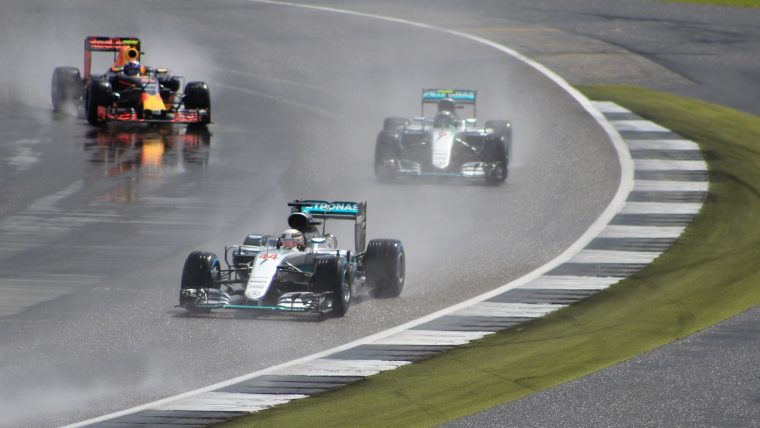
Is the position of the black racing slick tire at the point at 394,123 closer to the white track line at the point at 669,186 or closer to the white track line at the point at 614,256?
the white track line at the point at 669,186

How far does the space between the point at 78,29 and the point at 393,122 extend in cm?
2109

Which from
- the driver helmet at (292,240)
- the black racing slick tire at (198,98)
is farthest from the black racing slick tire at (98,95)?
the driver helmet at (292,240)

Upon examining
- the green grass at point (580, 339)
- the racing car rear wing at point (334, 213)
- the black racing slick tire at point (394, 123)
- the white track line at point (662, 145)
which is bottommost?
the green grass at point (580, 339)

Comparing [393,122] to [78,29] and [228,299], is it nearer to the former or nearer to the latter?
[228,299]

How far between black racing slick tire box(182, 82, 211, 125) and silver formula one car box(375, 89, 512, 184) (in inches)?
231

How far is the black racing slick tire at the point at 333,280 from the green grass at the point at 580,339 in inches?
68.2

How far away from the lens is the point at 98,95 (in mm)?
31422

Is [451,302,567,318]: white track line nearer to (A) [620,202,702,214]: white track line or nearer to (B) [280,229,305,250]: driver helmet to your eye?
(B) [280,229,305,250]: driver helmet

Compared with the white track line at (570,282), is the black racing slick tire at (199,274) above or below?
above

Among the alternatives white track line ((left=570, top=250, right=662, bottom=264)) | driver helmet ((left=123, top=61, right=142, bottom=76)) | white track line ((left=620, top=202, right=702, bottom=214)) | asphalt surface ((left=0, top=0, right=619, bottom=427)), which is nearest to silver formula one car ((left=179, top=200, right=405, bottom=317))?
asphalt surface ((left=0, top=0, right=619, bottom=427))

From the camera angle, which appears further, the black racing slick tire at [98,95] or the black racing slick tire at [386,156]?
the black racing slick tire at [98,95]

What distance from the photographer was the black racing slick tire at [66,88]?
33.9 meters

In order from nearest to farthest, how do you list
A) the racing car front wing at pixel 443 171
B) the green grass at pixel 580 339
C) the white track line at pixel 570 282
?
1. the green grass at pixel 580 339
2. the white track line at pixel 570 282
3. the racing car front wing at pixel 443 171

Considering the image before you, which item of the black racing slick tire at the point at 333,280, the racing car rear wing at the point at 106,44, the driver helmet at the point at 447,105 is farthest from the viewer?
the racing car rear wing at the point at 106,44
